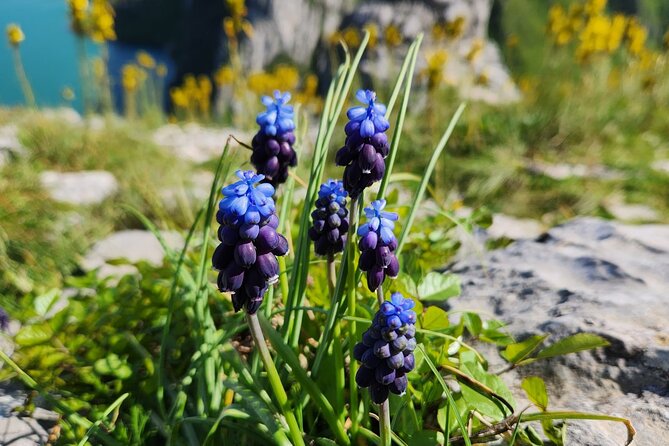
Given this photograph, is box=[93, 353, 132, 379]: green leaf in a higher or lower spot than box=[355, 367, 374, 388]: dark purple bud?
higher

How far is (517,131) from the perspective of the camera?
681 centimetres

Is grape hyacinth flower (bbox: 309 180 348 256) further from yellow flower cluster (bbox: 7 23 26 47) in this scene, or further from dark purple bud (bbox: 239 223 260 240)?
yellow flower cluster (bbox: 7 23 26 47)

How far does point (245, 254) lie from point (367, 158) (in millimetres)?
427

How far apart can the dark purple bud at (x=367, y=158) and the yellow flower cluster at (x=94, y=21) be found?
4.59 metres

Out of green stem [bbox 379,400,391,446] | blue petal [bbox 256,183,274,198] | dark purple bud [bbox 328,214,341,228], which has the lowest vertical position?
green stem [bbox 379,400,391,446]

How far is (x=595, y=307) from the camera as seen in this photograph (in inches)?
79.7

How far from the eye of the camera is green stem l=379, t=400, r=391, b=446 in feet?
4.37

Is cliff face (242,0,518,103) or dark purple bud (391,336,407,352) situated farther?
cliff face (242,0,518,103)

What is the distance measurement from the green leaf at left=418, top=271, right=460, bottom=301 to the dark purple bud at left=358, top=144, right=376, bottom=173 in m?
0.73

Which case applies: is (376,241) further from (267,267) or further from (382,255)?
(267,267)

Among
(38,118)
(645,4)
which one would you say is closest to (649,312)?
(38,118)

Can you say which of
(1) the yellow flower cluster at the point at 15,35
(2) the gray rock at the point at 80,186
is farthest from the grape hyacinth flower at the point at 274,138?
(1) the yellow flower cluster at the point at 15,35

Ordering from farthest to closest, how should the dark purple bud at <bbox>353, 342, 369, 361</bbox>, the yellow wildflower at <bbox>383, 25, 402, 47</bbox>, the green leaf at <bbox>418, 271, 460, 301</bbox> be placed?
the yellow wildflower at <bbox>383, 25, 402, 47</bbox> < the green leaf at <bbox>418, 271, 460, 301</bbox> < the dark purple bud at <bbox>353, 342, 369, 361</bbox>

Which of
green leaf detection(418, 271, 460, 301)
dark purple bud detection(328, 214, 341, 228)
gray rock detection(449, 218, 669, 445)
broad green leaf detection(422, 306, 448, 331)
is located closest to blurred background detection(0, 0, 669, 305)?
gray rock detection(449, 218, 669, 445)
